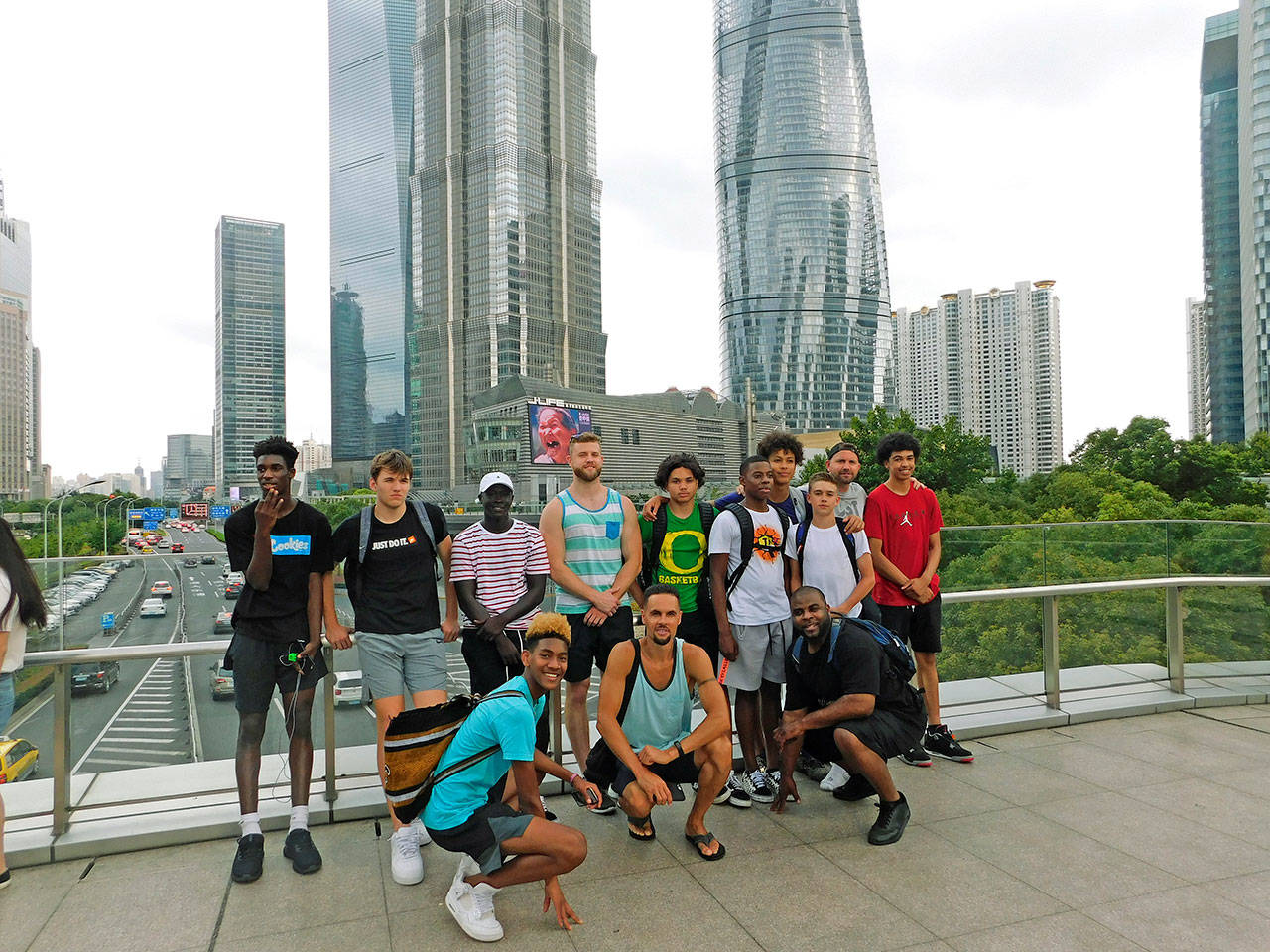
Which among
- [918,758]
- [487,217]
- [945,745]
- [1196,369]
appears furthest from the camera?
[1196,369]

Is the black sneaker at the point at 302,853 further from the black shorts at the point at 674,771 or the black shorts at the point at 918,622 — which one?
the black shorts at the point at 918,622

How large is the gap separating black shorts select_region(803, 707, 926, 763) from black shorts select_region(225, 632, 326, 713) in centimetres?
254

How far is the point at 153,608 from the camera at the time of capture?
5.75 meters

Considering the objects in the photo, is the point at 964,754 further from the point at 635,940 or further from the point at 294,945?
the point at 294,945

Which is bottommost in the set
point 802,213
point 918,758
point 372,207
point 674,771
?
point 918,758

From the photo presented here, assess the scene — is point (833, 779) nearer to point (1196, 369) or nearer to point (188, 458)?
point (1196, 369)

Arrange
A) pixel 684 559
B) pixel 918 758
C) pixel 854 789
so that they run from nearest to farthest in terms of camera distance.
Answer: pixel 854 789, pixel 684 559, pixel 918 758

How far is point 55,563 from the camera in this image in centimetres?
480

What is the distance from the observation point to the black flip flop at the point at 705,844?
3311 millimetres

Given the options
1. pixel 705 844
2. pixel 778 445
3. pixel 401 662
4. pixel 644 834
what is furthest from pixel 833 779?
pixel 401 662

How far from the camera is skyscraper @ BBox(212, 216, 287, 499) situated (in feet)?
520

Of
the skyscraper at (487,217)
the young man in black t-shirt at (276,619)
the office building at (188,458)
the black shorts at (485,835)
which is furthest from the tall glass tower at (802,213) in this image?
the office building at (188,458)

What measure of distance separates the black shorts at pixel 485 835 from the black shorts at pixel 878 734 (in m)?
1.64

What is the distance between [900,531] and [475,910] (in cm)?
311
